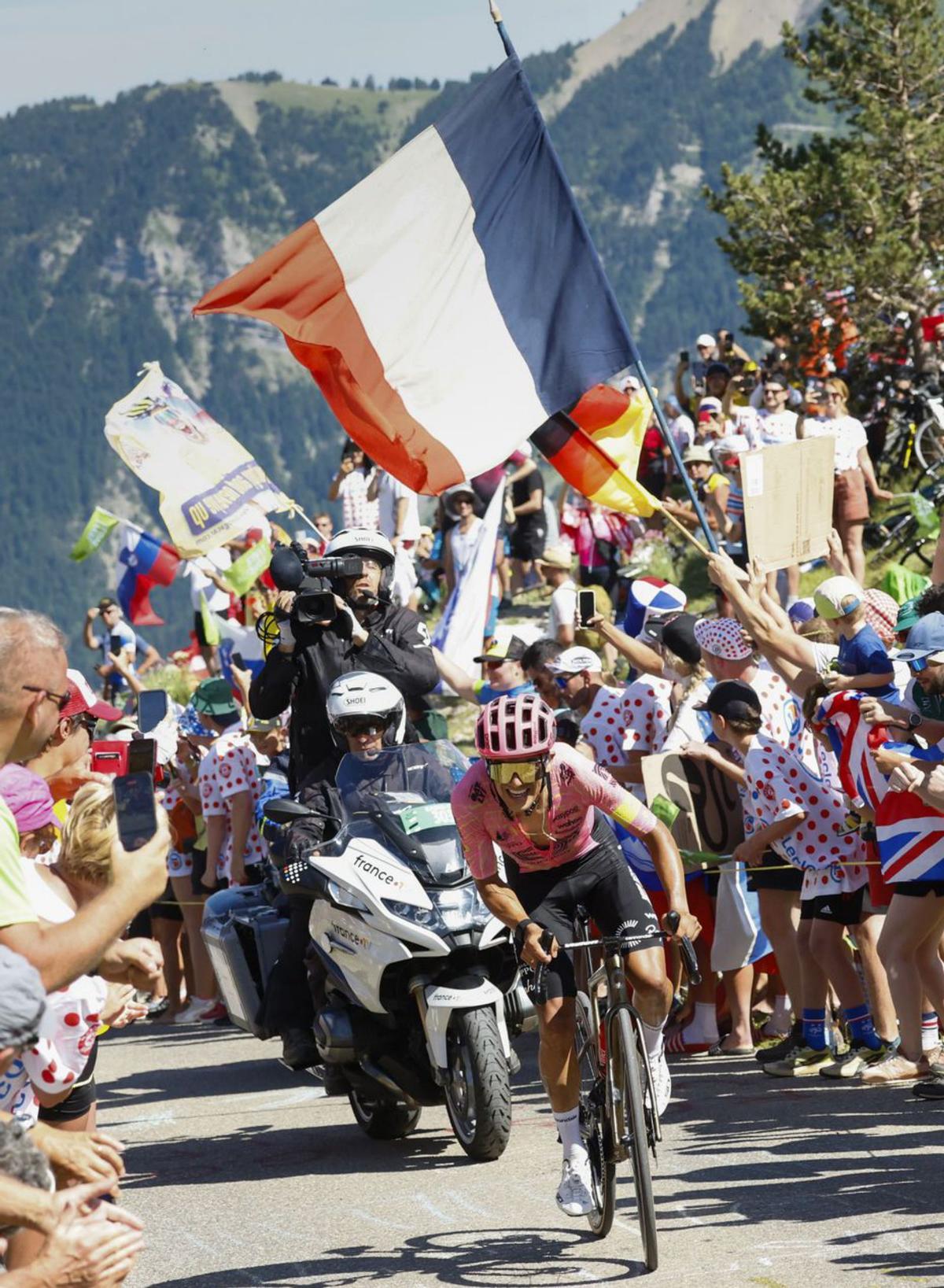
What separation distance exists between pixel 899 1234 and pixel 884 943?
1.95 metres

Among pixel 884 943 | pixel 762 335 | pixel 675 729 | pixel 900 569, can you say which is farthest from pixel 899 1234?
pixel 762 335

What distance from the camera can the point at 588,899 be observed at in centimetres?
686

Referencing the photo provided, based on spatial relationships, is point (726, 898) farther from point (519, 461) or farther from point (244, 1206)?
point (519, 461)

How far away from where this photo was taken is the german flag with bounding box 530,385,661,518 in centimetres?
939

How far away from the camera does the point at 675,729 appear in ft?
32.6

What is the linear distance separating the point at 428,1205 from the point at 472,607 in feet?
18.5

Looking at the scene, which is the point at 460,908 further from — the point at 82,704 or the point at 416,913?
the point at 82,704

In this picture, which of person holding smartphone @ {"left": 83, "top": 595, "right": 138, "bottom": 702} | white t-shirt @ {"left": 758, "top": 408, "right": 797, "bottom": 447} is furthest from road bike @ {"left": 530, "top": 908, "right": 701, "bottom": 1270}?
person holding smartphone @ {"left": 83, "top": 595, "right": 138, "bottom": 702}

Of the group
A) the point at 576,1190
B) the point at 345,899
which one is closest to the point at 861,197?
the point at 345,899

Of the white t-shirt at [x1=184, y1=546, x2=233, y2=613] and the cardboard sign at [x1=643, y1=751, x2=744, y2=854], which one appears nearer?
the cardboard sign at [x1=643, y1=751, x2=744, y2=854]

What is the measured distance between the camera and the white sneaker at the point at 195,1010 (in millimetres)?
12906

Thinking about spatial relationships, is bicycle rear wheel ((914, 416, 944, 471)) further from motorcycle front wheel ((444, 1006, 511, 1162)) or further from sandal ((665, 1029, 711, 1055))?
motorcycle front wheel ((444, 1006, 511, 1162))

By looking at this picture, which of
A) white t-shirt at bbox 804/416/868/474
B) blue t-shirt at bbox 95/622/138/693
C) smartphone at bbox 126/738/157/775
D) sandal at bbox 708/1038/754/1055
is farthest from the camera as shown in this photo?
blue t-shirt at bbox 95/622/138/693

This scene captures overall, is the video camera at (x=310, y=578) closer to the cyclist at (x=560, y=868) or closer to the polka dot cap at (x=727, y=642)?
the polka dot cap at (x=727, y=642)
